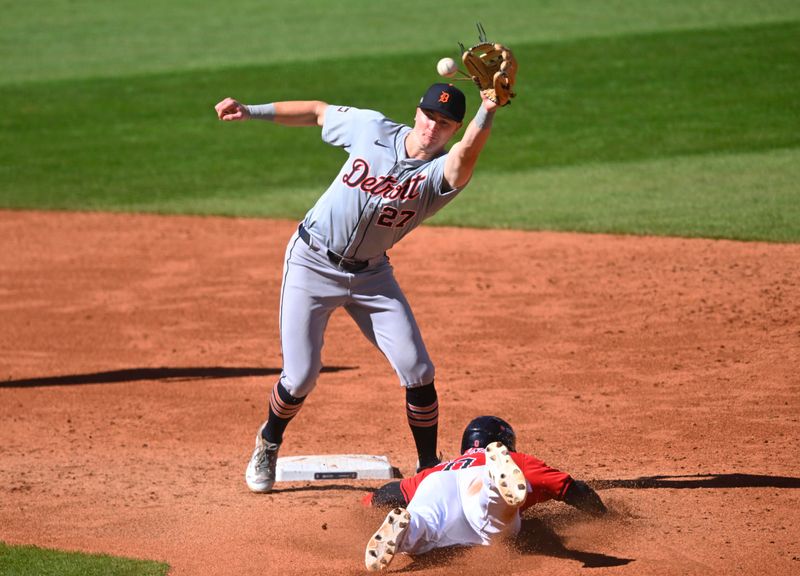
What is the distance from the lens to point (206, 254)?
1170cm

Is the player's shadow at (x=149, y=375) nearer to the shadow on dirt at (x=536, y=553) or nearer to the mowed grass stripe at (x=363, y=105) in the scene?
the shadow on dirt at (x=536, y=553)

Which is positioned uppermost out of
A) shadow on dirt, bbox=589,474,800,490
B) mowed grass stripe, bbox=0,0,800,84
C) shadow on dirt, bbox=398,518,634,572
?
mowed grass stripe, bbox=0,0,800,84

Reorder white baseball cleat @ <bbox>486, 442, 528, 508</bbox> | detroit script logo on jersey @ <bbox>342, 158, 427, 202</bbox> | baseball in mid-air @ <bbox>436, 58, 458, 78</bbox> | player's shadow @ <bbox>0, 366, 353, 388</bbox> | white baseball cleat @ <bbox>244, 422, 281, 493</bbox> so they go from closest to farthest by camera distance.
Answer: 1. white baseball cleat @ <bbox>486, 442, 528, 508</bbox>
2. baseball in mid-air @ <bbox>436, 58, 458, 78</bbox>
3. detroit script logo on jersey @ <bbox>342, 158, 427, 202</bbox>
4. white baseball cleat @ <bbox>244, 422, 281, 493</bbox>
5. player's shadow @ <bbox>0, 366, 353, 388</bbox>

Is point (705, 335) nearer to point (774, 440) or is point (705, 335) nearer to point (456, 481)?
point (774, 440)

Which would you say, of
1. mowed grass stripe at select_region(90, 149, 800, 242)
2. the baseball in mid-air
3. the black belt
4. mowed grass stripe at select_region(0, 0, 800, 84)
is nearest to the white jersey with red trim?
the black belt

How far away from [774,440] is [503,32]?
1642cm

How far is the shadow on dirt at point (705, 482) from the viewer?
6125mm

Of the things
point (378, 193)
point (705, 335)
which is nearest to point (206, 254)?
point (705, 335)

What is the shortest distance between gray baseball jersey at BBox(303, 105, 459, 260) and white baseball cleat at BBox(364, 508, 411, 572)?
1.54 m

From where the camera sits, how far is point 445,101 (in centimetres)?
556

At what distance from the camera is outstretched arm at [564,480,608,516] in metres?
5.36

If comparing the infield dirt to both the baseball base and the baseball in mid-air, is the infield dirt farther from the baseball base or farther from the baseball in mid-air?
the baseball in mid-air

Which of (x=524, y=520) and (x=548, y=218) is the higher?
(x=548, y=218)

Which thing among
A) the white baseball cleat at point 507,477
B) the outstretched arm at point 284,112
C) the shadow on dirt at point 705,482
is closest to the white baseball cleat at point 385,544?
the white baseball cleat at point 507,477
